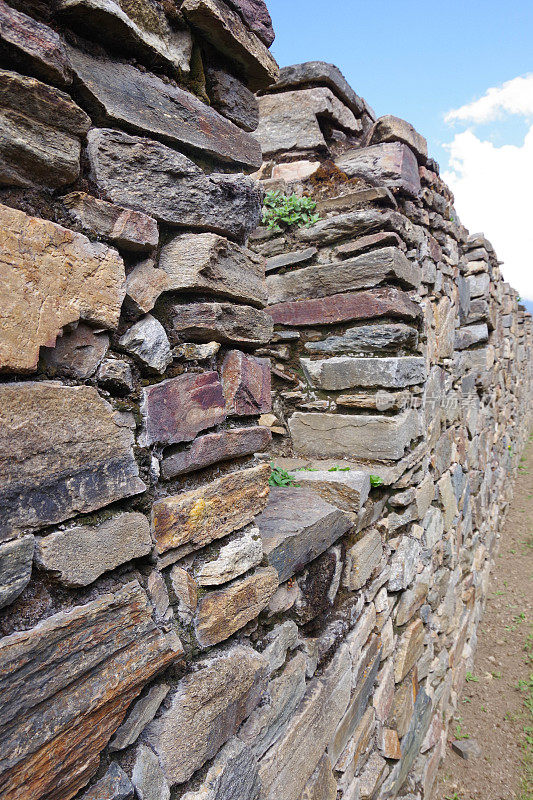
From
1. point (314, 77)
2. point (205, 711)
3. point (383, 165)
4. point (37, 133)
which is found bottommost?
point (205, 711)

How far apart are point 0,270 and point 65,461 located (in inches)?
11.9

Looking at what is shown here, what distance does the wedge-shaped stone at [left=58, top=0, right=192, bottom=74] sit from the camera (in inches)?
32.9

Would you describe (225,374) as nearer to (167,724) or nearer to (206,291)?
(206,291)

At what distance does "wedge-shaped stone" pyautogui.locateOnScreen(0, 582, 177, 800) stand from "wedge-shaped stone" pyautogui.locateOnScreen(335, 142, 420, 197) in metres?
2.39

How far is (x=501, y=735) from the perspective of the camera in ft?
11.5

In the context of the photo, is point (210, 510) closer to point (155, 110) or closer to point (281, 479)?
point (155, 110)

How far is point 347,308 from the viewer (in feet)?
8.09

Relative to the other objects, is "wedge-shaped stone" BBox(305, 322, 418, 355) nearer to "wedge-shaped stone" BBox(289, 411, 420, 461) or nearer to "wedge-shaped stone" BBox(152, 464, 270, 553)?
"wedge-shaped stone" BBox(289, 411, 420, 461)

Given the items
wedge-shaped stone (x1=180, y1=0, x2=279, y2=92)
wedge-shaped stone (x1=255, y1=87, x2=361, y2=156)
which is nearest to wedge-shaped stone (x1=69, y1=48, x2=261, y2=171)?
wedge-shaped stone (x1=180, y1=0, x2=279, y2=92)

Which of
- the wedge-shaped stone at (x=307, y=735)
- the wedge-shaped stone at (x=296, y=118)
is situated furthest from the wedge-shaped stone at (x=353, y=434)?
the wedge-shaped stone at (x=296, y=118)

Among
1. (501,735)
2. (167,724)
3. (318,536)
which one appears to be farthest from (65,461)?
(501,735)

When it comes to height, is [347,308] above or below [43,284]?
above

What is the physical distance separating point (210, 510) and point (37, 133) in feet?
2.60

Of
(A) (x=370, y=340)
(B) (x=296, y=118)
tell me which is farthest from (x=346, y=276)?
(B) (x=296, y=118)
